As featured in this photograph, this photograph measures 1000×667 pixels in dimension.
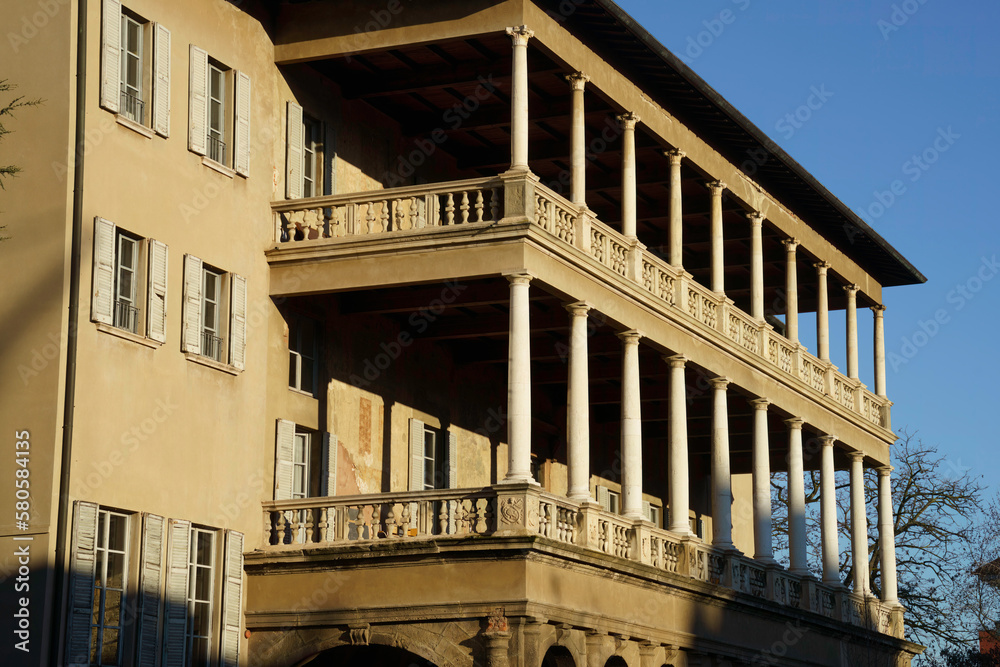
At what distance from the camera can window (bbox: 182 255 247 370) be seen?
26.2 metres

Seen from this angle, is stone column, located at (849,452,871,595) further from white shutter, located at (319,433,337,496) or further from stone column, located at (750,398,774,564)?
white shutter, located at (319,433,337,496)

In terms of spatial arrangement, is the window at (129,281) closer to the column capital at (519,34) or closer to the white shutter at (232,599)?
the white shutter at (232,599)

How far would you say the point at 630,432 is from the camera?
30.1 metres

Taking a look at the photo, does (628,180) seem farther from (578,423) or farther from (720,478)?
(720,478)

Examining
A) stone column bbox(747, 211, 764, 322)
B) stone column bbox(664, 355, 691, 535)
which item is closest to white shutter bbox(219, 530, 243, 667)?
stone column bbox(664, 355, 691, 535)

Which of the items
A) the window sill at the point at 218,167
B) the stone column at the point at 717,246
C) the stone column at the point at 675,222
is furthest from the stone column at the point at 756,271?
the window sill at the point at 218,167

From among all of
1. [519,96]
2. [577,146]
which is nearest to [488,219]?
[519,96]

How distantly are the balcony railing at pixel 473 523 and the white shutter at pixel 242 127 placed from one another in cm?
569

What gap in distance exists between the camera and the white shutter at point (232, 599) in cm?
2638

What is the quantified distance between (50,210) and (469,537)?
794cm

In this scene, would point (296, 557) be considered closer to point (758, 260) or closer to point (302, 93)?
point (302, 93)

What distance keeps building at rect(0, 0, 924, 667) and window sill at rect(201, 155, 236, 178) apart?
84 mm

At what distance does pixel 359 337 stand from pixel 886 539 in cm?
1732

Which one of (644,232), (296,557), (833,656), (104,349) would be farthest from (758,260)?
(104,349)
